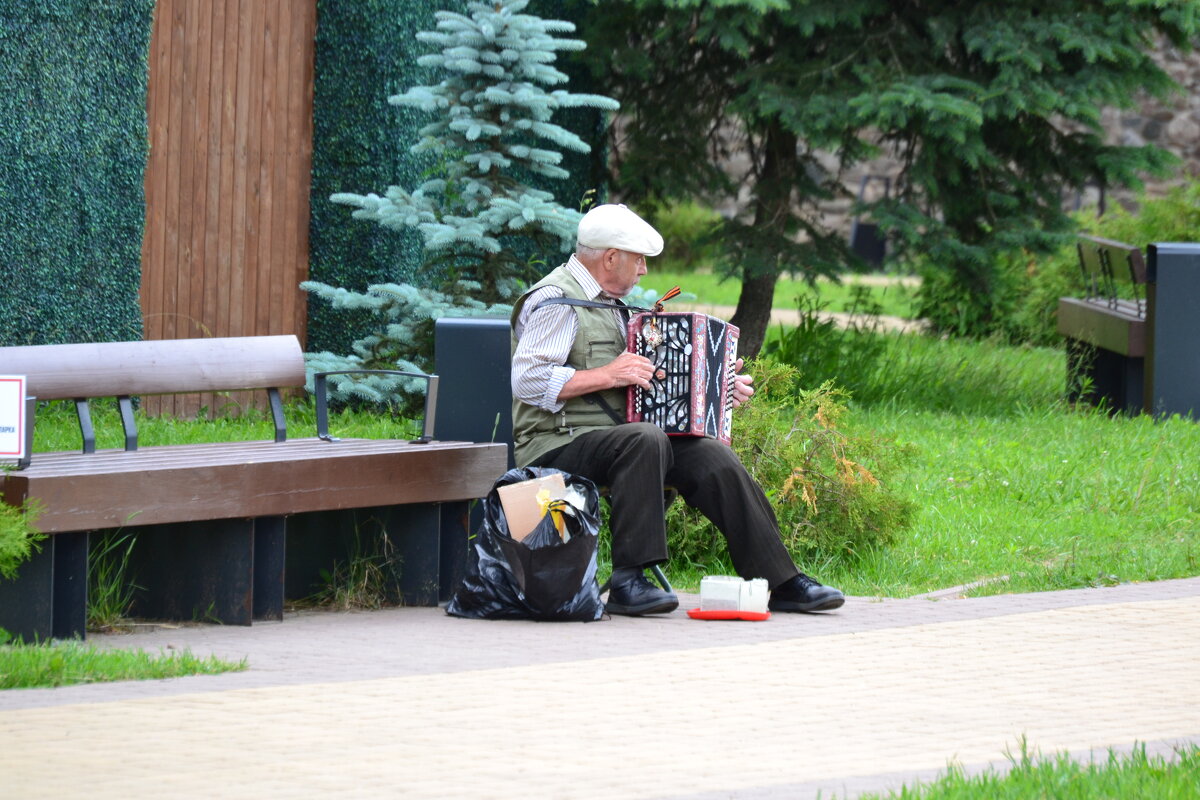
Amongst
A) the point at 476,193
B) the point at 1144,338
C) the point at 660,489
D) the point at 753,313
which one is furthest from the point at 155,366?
the point at 1144,338

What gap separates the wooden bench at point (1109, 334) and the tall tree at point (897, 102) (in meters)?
0.65

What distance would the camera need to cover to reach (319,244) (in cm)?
1037

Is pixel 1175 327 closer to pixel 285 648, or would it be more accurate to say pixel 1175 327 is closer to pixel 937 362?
pixel 937 362

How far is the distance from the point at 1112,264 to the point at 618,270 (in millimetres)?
6913

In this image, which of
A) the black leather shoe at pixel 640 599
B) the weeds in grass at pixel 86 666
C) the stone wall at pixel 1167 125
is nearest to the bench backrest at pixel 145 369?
the weeds in grass at pixel 86 666

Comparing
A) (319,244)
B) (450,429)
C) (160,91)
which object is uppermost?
(160,91)

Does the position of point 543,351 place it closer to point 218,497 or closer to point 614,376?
point 614,376

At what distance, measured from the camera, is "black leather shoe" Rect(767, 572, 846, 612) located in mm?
6281

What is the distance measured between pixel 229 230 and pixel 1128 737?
21.7 feet

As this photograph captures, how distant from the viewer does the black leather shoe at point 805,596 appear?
628 centimetres

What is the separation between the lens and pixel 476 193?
8680mm

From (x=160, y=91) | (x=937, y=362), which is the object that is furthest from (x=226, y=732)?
(x=937, y=362)

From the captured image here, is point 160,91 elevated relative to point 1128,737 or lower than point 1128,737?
elevated

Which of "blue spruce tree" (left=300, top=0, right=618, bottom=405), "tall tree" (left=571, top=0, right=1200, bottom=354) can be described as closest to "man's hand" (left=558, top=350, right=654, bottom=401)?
"blue spruce tree" (left=300, top=0, right=618, bottom=405)
